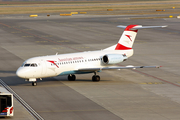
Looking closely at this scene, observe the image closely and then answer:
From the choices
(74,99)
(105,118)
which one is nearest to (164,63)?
(74,99)

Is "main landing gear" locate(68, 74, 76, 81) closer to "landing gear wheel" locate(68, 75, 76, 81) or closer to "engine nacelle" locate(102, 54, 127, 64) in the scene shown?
"landing gear wheel" locate(68, 75, 76, 81)

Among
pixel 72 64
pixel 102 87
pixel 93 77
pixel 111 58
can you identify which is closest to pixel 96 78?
pixel 93 77

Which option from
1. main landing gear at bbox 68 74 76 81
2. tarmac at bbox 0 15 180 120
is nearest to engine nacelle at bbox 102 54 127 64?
tarmac at bbox 0 15 180 120

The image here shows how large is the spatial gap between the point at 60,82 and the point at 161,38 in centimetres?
4270

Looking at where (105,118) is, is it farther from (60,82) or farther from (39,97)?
(60,82)

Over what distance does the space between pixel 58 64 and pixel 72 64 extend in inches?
65.7

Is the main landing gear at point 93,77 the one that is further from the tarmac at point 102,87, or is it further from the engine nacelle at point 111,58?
the engine nacelle at point 111,58

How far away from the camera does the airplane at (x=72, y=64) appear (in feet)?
121

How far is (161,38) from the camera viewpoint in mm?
78562

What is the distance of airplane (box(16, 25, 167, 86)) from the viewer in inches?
1458

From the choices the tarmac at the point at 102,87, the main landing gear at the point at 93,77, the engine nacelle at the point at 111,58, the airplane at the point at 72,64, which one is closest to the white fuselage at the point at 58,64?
the airplane at the point at 72,64

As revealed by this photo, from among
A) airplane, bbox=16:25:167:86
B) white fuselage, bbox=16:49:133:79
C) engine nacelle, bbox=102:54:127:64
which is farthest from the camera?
engine nacelle, bbox=102:54:127:64

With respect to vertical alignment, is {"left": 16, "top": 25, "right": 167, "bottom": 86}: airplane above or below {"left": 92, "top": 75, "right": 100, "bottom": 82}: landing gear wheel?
above

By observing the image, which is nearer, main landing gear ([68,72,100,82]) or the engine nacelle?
the engine nacelle
